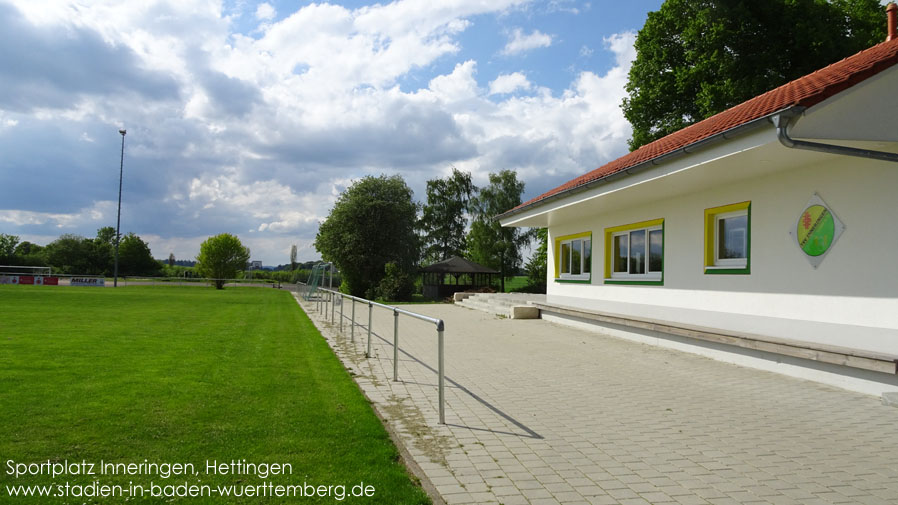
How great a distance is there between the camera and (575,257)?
52.9ft

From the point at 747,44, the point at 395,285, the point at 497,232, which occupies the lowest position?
the point at 395,285

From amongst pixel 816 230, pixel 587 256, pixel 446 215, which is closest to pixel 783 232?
pixel 816 230

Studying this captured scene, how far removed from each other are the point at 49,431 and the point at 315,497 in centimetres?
266

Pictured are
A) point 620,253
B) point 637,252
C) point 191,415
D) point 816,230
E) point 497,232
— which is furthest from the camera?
point 497,232

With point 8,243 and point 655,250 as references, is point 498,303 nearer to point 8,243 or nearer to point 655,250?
point 655,250

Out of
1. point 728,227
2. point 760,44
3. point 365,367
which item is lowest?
point 365,367

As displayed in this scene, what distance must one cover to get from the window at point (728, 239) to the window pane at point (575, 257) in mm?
5882

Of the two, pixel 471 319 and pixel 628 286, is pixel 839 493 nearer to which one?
pixel 628 286

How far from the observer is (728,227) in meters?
9.66

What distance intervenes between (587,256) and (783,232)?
23.5 ft

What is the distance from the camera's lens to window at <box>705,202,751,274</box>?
9.05 metres

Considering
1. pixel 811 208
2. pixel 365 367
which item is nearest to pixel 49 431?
pixel 365 367

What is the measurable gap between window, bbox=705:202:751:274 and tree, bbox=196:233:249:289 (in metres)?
48.7

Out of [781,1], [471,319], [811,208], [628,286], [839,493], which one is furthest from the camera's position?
[781,1]
